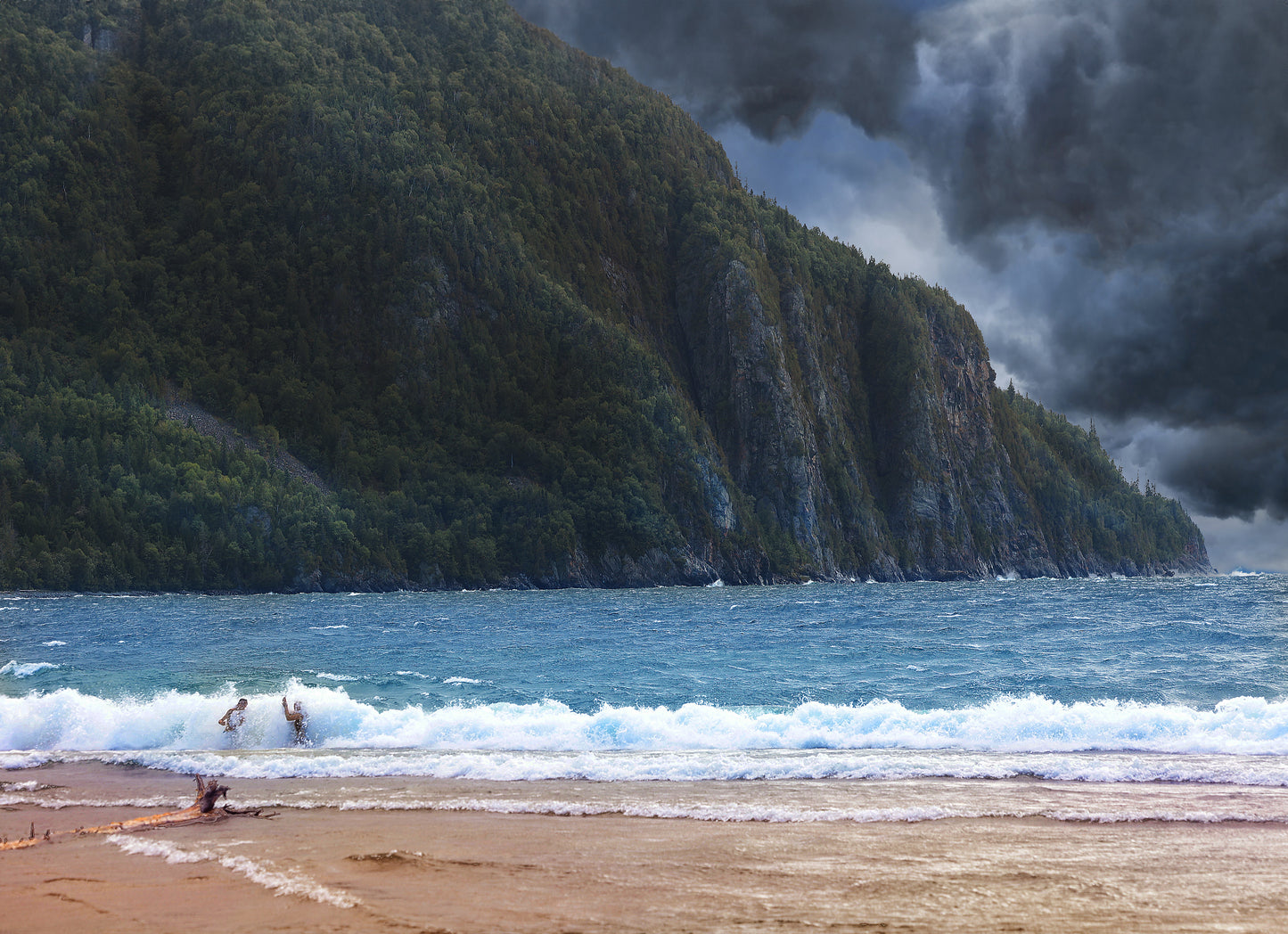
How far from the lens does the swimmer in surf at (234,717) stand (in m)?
20.5

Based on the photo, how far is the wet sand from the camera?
8.47 meters

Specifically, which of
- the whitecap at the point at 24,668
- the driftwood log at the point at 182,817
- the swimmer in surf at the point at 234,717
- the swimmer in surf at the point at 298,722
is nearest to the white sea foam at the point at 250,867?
the driftwood log at the point at 182,817

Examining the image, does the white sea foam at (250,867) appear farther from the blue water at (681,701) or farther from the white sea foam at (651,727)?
the white sea foam at (651,727)

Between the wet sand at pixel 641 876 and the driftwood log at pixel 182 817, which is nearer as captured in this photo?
the wet sand at pixel 641 876

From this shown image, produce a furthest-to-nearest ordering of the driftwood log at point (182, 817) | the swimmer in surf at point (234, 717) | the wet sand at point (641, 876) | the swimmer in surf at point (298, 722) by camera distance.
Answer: the swimmer in surf at point (298, 722), the swimmer in surf at point (234, 717), the driftwood log at point (182, 817), the wet sand at point (641, 876)

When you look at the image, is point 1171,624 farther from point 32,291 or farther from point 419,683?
point 32,291

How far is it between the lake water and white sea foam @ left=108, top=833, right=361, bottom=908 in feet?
10.4

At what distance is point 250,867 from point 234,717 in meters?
11.9

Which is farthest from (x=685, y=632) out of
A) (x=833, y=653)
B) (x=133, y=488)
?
(x=133, y=488)

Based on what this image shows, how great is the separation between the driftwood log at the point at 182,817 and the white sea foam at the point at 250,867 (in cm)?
45

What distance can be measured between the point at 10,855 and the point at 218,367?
19629 cm

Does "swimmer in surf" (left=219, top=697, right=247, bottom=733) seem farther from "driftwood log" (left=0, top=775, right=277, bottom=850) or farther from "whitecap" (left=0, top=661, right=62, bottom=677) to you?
"whitecap" (left=0, top=661, right=62, bottom=677)

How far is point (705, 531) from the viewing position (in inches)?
7072

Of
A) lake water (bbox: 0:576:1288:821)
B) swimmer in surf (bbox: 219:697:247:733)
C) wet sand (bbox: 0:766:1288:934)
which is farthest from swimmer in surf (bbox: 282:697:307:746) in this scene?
wet sand (bbox: 0:766:1288:934)
